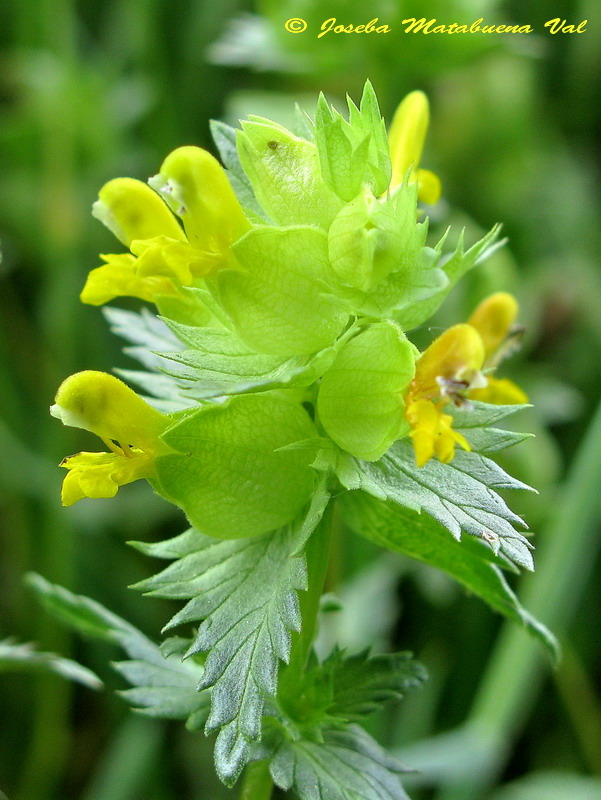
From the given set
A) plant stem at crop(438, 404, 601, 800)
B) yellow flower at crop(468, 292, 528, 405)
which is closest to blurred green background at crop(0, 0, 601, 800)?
plant stem at crop(438, 404, 601, 800)

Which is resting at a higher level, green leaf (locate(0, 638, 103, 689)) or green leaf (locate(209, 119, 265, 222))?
green leaf (locate(209, 119, 265, 222))

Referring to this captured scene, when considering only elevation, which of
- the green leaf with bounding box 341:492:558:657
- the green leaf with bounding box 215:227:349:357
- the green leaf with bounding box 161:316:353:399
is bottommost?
the green leaf with bounding box 341:492:558:657

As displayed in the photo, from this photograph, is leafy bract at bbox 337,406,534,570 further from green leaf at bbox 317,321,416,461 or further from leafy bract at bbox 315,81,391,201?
leafy bract at bbox 315,81,391,201

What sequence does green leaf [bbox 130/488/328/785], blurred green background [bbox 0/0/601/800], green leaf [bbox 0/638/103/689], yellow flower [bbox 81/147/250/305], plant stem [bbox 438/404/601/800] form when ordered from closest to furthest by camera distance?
green leaf [bbox 130/488/328/785] < yellow flower [bbox 81/147/250/305] < green leaf [bbox 0/638/103/689] < plant stem [bbox 438/404/601/800] < blurred green background [bbox 0/0/601/800]

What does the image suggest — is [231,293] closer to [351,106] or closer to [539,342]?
[351,106]

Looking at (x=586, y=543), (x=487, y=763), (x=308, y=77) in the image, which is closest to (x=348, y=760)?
(x=487, y=763)

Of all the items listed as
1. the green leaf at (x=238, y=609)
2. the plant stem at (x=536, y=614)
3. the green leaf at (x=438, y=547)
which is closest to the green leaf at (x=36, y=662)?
the green leaf at (x=238, y=609)
